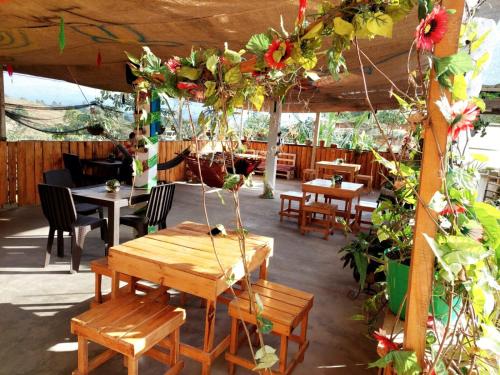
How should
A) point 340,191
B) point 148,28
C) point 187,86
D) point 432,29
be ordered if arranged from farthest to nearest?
point 340,191
point 148,28
point 187,86
point 432,29

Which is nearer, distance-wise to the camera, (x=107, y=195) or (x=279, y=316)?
(x=279, y=316)

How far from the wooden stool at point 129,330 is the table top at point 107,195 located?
1516mm

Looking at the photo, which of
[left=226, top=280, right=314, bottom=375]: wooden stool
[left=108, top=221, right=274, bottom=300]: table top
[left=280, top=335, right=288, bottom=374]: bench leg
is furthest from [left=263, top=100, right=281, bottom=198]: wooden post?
[left=280, top=335, right=288, bottom=374]: bench leg

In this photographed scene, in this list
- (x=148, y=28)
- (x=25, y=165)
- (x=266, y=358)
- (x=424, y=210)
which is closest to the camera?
(x=424, y=210)

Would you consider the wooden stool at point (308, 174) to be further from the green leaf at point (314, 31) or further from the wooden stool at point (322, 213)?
the green leaf at point (314, 31)

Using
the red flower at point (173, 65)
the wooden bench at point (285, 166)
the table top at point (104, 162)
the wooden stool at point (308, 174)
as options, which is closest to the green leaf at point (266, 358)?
the red flower at point (173, 65)

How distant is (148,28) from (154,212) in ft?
5.32

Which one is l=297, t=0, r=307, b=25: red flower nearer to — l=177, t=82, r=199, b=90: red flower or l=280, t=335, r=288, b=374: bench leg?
l=177, t=82, r=199, b=90: red flower

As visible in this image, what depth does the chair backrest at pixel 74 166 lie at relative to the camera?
578 centimetres

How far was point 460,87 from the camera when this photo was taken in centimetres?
79

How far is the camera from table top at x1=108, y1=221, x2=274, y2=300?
181 cm

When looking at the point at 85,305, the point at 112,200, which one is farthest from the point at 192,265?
the point at 112,200

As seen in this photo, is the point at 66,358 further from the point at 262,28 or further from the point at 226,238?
the point at 262,28

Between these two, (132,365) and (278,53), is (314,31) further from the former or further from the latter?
(132,365)
